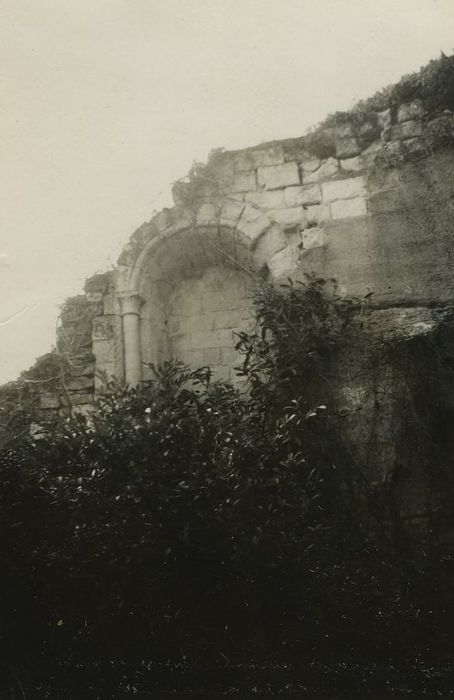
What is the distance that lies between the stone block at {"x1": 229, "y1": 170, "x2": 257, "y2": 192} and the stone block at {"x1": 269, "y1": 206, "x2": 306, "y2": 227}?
0.36 meters

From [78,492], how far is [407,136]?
13.4 ft

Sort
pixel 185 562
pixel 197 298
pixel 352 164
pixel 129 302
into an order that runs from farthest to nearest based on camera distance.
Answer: pixel 197 298, pixel 129 302, pixel 352 164, pixel 185 562

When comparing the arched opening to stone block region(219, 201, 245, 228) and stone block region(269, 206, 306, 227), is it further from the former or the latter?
stone block region(269, 206, 306, 227)

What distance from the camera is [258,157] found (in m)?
6.18

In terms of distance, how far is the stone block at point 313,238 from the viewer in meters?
5.73

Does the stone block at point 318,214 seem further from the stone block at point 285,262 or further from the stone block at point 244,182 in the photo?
the stone block at point 244,182

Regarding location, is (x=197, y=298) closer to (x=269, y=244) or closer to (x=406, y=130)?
(x=269, y=244)

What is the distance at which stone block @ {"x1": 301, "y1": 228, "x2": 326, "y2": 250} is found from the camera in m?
5.73

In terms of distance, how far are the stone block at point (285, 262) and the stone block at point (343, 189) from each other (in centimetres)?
55

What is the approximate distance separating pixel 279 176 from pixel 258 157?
1.01 ft

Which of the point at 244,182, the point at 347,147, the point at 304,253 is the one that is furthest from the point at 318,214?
the point at 244,182

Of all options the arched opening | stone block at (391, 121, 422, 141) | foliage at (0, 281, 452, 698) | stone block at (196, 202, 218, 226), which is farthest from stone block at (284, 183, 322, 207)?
foliage at (0, 281, 452, 698)

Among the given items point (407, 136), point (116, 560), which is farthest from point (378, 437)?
point (407, 136)

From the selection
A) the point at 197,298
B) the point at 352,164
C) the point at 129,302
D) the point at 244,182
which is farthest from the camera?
the point at 197,298
